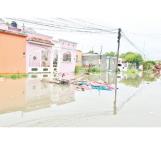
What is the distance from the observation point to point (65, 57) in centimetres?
247

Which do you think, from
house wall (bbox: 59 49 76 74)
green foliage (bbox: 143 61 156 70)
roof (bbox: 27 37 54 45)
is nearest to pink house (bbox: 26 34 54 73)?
roof (bbox: 27 37 54 45)

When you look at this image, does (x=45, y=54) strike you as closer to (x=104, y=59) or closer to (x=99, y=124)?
(x=104, y=59)

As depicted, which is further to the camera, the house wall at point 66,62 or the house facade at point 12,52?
the house wall at point 66,62

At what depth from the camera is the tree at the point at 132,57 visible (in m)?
2.53

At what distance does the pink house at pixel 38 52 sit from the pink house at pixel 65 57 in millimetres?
75

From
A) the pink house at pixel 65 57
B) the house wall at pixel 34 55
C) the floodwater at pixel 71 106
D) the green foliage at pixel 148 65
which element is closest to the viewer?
the floodwater at pixel 71 106

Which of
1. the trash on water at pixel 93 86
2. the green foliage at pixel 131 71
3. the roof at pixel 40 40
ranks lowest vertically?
the trash on water at pixel 93 86

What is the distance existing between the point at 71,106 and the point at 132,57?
702mm

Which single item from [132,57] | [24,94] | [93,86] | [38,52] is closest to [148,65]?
[132,57]

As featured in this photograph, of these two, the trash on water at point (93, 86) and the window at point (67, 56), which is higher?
the window at point (67, 56)

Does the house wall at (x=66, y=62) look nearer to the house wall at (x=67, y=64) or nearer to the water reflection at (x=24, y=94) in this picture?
the house wall at (x=67, y=64)

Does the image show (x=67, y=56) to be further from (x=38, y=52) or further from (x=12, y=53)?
(x=12, y=53)

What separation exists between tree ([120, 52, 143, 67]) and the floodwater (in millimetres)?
158

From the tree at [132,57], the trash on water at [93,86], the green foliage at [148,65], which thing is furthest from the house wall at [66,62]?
the green foliage at [148,65]
